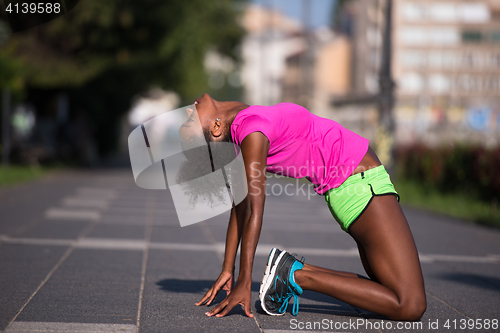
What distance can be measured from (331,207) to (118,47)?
19070mm

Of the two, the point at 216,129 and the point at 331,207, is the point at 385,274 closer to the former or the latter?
the point at 331,207

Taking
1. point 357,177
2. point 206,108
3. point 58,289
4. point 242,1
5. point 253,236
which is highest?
point 242,1

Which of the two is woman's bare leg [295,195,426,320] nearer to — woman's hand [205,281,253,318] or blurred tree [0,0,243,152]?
woman's hand [205,281,253,318]

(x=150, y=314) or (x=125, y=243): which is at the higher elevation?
(x=150, y=314)

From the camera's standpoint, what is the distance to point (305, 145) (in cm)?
363

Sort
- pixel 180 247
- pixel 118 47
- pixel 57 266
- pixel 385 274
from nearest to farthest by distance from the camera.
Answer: pixel 385 274 < pixel 57 266 < pixel 180 247 < pixel 118 47

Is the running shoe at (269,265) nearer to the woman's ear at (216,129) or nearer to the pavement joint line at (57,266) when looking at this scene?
the woman's ear at (216,129)

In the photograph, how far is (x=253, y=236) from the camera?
3455 millimetres

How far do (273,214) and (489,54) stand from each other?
72.2 meters

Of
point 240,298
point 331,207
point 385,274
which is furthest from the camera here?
point 331,207

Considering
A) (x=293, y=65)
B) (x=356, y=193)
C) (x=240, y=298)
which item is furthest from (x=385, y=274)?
(x=293, y=65)

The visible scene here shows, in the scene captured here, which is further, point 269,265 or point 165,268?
point 165,268

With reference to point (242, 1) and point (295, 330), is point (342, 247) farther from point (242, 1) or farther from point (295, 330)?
point (242, 1)

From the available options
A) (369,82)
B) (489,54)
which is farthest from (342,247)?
(489,54)
